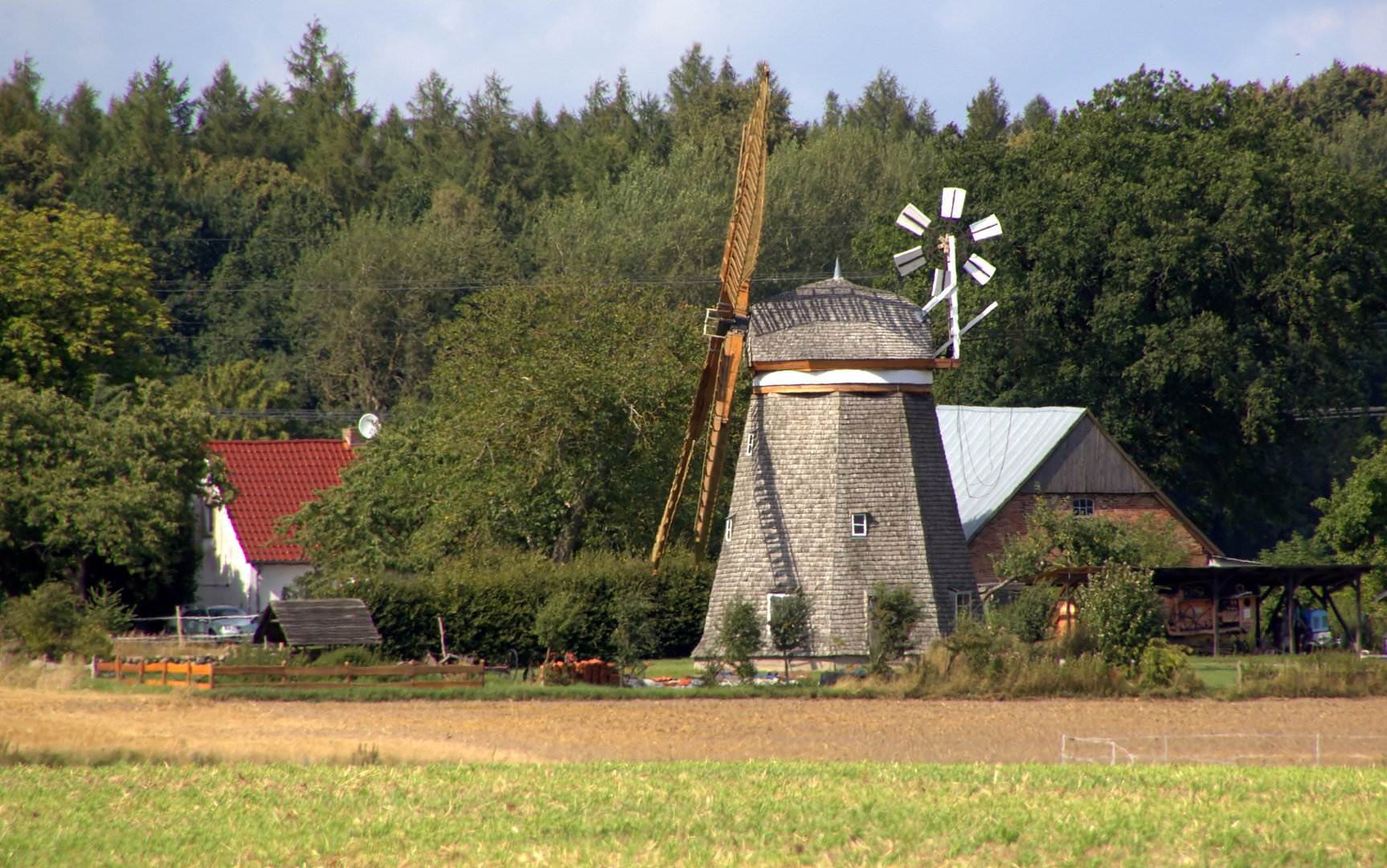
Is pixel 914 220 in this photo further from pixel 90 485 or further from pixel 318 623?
pixel 90 485

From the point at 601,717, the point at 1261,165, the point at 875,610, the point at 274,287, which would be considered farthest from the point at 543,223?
the point at 601,717

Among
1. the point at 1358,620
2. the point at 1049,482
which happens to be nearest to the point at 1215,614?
Result: the point at 1358,620

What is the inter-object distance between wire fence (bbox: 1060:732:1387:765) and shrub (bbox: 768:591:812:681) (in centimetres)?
1056

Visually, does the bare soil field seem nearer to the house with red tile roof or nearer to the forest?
the forest

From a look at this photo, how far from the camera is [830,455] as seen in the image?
35.8 metres

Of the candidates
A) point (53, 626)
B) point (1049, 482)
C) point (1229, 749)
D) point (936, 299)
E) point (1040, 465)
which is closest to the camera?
point (1229, 749)

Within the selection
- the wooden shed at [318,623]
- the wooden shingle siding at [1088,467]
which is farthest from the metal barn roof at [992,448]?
the wooden shed at [318,623]

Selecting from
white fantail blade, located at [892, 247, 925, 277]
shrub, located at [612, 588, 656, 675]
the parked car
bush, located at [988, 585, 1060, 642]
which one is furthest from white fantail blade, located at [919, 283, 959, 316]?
the parked car

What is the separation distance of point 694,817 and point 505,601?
21592 mm

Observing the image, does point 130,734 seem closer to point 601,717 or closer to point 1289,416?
point 601,717

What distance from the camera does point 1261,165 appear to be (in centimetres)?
5347

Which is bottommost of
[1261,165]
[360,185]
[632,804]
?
[632,804]

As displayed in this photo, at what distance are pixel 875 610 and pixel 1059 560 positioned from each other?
28.5 feet

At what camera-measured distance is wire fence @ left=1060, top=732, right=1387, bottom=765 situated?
21.4 metres
